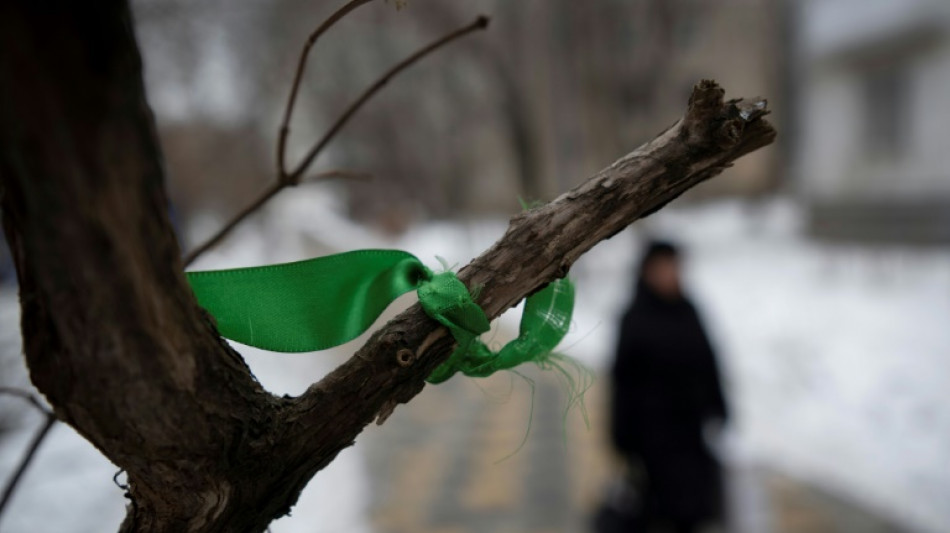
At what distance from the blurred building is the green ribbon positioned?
8.94 metres

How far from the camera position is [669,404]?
9.70ft

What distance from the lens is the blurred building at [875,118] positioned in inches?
311

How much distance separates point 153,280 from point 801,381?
215 inches

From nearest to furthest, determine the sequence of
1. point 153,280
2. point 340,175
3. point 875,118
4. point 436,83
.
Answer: point 153,280, point 340,175, point 875,118, point 436,83

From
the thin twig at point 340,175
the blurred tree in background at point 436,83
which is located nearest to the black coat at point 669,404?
the blurred tree in background at point 436,83

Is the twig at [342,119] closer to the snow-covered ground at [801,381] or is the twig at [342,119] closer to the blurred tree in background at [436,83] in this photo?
the snow-covered ground at [801,381]

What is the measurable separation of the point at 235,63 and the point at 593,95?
4894 mm

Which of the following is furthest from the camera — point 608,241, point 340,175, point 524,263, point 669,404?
point 669,404

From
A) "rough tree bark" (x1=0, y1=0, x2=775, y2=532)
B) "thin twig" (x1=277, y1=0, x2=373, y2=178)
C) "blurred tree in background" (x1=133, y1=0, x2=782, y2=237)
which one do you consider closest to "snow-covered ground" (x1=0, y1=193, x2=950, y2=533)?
"rough tree bark" (x1=0, y1=0, x2=775, y2=532)

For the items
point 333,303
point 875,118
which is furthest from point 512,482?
point 875,118

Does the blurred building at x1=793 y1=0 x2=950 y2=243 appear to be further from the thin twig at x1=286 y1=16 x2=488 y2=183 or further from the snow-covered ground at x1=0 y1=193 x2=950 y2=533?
the thin twig at x1=286 y1=16 x2=488 y2=183

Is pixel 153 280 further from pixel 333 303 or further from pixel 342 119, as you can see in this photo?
pixel 342 119

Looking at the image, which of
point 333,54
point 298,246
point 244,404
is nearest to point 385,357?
point 244,404

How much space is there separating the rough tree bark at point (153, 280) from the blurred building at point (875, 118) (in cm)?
895
